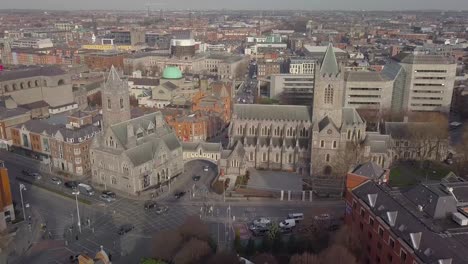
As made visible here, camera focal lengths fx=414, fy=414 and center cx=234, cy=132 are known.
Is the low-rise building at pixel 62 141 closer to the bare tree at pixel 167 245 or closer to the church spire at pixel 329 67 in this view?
the bare tree at pixel 167 245

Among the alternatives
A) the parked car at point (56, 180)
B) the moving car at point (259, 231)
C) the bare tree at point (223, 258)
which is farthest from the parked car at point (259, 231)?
the parked car at point (56, 180)

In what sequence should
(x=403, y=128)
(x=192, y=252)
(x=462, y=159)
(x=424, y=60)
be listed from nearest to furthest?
(x=192, y=252) → (x=462, y=159) → (x=403, y=128) → (x=424, y=60)

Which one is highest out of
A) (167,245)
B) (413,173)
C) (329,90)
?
(329,90)

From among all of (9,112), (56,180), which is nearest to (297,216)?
(56,180)

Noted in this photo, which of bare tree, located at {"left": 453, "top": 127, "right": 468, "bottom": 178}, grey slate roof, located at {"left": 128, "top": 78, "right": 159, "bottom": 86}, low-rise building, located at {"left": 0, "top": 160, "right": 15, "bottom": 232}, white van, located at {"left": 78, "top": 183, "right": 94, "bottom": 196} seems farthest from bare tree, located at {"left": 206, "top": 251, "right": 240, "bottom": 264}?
grey slate roof, located at {"left": 128, "top": 78, "right": 159, "bottom": 86}

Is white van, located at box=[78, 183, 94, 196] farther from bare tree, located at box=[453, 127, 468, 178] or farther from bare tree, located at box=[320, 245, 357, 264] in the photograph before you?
bare tree, located at box=[453, 127, 468, 178]

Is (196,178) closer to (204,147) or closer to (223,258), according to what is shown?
(204,147)
